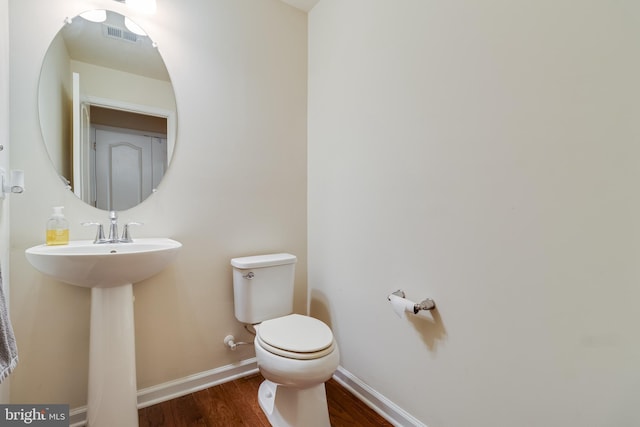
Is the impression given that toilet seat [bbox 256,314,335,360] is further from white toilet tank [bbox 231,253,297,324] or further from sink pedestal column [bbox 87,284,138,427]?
sink pedestal column [bbox 87,284,138,427]

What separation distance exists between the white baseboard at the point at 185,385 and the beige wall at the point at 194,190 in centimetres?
3

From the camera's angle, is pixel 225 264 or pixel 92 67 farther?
pixel 225 264

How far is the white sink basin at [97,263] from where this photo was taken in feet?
3.38

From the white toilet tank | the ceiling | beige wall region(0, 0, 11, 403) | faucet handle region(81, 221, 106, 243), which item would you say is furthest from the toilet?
the ceiling

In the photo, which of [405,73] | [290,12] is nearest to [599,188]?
[405,73]

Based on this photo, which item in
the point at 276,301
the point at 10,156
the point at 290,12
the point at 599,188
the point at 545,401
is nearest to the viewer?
the point at 599,188

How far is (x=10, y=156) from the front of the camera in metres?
1.22

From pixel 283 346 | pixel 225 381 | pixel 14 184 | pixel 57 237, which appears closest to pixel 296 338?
pixel 283 346

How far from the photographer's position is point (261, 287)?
64.5 inches

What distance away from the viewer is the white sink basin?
103 centimetres

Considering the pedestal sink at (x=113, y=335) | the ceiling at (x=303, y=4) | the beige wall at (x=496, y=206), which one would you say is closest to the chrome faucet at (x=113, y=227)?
the pedestal sink at (x=113, y=335)

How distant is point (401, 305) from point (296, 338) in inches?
18.6

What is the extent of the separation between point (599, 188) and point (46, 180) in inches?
80.3

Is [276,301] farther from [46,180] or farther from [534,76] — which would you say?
[534,76]
